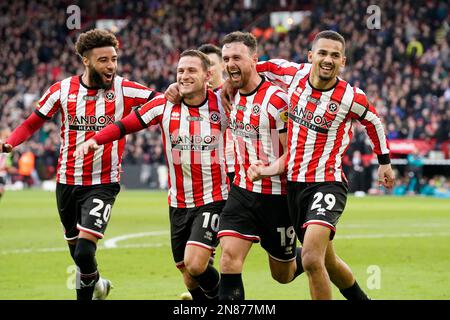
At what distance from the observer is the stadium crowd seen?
31.8 meters

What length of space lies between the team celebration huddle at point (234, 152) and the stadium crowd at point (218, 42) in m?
21.3

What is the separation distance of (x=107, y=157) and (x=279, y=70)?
1887mm

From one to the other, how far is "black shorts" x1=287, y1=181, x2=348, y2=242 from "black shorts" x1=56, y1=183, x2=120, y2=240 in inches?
73.9

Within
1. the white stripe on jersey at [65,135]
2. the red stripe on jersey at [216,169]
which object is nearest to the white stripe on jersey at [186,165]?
the red stripe on jersey at [216,169]

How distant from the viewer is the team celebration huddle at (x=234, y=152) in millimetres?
8164

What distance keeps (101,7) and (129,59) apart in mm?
7454

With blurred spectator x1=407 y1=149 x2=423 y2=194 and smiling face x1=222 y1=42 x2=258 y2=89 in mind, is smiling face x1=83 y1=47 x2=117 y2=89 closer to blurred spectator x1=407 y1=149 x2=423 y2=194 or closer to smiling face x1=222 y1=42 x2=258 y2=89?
smiling face x1=222 y1=42 x2=258 y2=89

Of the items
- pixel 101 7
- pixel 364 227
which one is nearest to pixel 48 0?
pixel 101 7

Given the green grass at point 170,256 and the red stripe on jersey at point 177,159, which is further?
the green grass at point 170,256

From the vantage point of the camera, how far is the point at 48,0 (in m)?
48.8

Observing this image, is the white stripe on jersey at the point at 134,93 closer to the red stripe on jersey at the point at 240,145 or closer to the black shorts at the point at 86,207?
the black shorts at the point at 86,207

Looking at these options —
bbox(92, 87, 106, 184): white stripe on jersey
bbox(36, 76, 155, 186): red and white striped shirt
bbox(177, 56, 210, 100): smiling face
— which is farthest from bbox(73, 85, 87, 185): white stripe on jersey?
bbox(177, 56, 210, 100): smiling face

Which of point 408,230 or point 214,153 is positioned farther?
point 408,230

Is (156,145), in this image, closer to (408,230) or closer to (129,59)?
(129,59)
